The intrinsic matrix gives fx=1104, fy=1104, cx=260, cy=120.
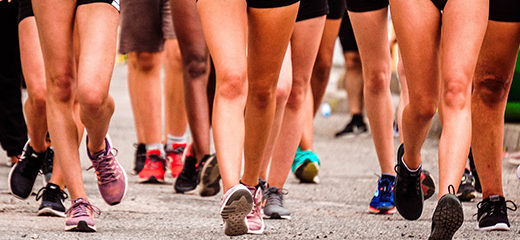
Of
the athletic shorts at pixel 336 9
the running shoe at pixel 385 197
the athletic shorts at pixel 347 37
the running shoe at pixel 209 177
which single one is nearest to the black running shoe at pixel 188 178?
the running shoe at pixel 209 177

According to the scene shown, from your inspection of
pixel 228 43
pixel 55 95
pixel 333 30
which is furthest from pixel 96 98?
pixel 333 30

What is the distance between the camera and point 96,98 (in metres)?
5.02

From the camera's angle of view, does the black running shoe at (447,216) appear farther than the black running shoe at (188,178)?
No

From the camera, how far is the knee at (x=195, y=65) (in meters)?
7.09

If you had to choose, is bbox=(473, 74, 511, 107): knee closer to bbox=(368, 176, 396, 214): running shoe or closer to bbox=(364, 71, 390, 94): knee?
bbox=(364, 71, 390, 94): knee

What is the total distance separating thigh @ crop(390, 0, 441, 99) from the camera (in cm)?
487

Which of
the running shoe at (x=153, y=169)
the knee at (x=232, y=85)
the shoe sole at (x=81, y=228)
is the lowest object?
the running shoe at (x=153, y=169)

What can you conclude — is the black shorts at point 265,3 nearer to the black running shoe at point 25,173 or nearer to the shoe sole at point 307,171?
the black running shoe at point 25,173

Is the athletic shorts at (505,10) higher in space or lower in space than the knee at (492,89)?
higher

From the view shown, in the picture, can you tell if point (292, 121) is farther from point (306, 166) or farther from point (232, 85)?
point (306, 166)

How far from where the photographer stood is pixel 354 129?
12078 millimetres

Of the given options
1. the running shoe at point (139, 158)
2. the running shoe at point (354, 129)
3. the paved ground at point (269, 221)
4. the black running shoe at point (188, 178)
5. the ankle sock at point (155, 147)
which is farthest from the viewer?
the running shoe at point (354, 129)

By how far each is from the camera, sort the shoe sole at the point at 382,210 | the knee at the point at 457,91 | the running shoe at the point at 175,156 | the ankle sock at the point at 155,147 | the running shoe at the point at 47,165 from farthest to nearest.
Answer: the running shoe at the point at 175,156
the ankle sock at the point at 155,147
the running shoe at the point at 47,165
the shoe sole at the point at 382,210
the knee at the point at 457,91

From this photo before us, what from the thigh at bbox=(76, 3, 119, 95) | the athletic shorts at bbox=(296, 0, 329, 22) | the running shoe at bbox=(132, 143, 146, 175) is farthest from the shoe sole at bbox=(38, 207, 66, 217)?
the running shoe at bbox=(132, 143, 146, 175)
